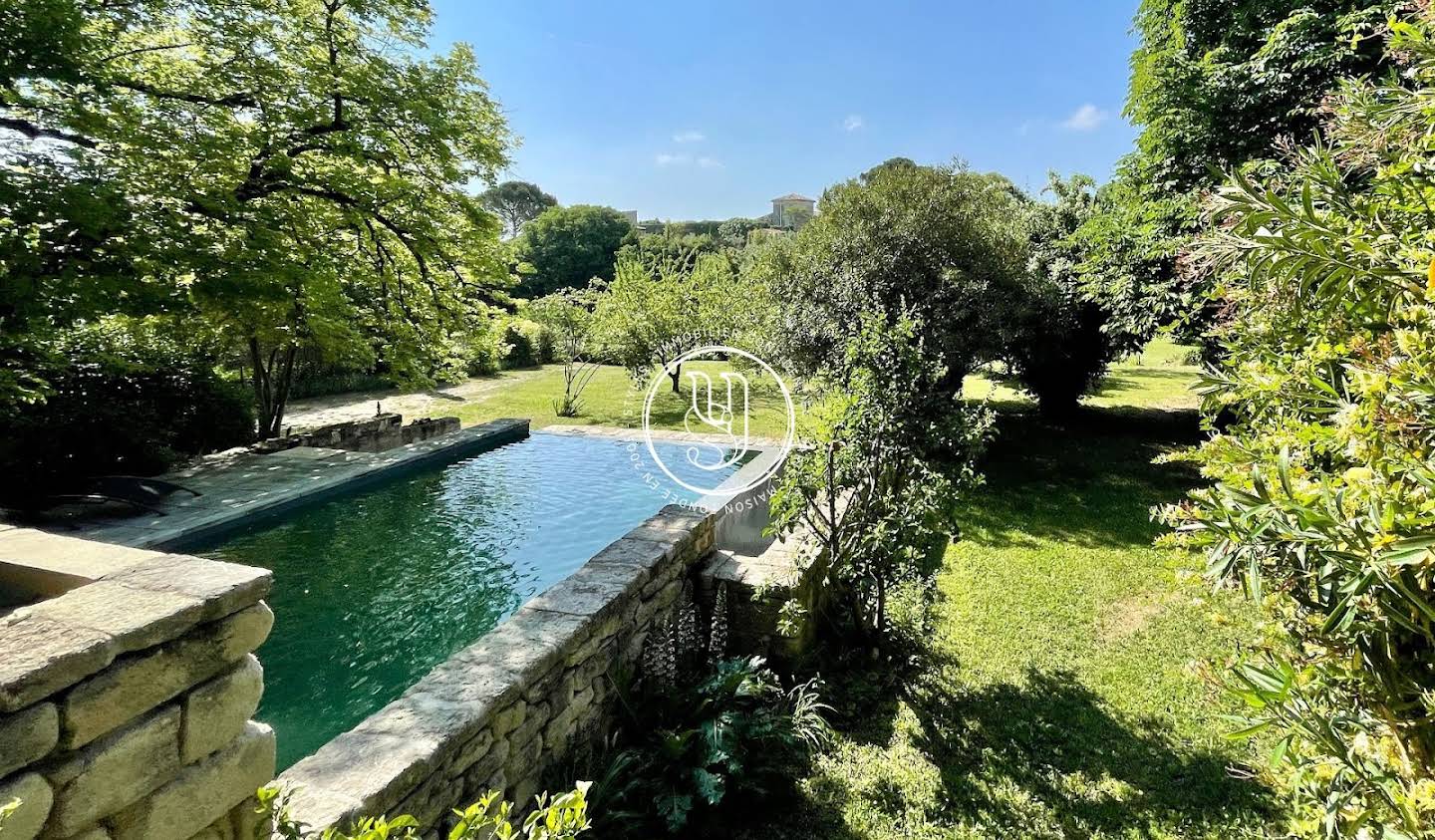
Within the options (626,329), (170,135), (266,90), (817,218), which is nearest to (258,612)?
(170,135)

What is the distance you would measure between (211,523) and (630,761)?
6.44m

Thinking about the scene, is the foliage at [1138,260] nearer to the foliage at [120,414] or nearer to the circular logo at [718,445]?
the circular logo at [718,445]

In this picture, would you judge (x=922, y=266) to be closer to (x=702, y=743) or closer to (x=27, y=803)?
(x=702, y=743)

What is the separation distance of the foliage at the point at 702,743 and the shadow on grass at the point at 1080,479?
4380 mm

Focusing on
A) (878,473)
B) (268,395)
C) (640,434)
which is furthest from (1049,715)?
(268,395)

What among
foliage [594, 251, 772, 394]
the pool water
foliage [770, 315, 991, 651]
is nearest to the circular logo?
the pool water

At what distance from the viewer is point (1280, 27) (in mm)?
6617

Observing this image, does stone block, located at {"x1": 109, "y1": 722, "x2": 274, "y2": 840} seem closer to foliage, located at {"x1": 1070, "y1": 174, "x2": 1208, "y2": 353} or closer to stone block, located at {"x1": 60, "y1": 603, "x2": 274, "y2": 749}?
stone block, located at {"x1": 60, "y1": 603, "x2": 274, "y2": 749}

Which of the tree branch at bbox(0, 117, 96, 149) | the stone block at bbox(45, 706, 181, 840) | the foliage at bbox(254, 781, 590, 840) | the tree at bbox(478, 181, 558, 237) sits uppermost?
the tree at bbox(478, 181, 558, 237)

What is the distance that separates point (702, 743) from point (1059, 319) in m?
11.1

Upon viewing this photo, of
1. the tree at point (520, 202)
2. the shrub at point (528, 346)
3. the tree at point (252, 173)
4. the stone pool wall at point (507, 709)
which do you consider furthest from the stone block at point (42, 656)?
the tree at point (520, 202)

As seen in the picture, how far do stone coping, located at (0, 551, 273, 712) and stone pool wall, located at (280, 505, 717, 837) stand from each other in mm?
694

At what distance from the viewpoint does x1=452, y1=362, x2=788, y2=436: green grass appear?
14422mm

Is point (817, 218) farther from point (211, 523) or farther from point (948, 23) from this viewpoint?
point (211, 523)
